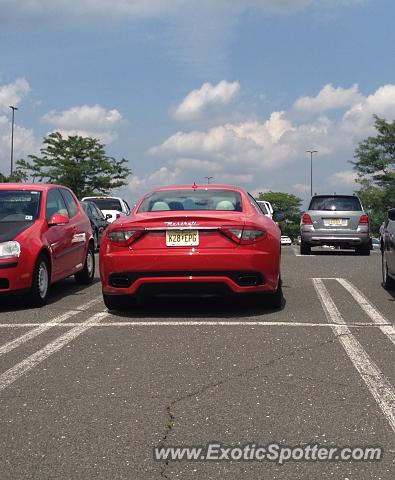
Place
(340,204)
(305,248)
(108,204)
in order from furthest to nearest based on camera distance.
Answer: (108,204), (305,248), (340,204)

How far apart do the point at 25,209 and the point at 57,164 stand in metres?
49.5

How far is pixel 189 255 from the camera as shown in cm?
736

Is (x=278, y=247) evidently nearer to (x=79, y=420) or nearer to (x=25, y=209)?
(x=25, y=209)

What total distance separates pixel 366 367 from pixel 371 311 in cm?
289

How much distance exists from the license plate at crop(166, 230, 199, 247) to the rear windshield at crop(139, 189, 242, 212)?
571 mm

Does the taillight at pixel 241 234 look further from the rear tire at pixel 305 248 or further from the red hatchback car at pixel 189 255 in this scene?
the rear tire at pixel 305 248

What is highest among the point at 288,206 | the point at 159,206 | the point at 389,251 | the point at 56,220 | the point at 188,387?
the point at 288,206

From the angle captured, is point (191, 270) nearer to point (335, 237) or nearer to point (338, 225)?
point (335, 237)

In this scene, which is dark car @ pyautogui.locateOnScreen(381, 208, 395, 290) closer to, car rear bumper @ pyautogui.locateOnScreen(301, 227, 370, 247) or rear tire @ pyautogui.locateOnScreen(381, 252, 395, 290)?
rear tire @ pyautogui.locateOnScreen(381, 252, 395, 290)

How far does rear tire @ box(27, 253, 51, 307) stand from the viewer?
8367mm

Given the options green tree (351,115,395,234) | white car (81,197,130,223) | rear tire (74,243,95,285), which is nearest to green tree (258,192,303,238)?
green tree (351,115,395,234)

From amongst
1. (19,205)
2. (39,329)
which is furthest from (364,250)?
(39,329)

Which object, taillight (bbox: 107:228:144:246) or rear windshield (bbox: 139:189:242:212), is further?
rear windshield (bbox: 139:189:242:212)

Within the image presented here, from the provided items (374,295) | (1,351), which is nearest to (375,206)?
(374,295)
